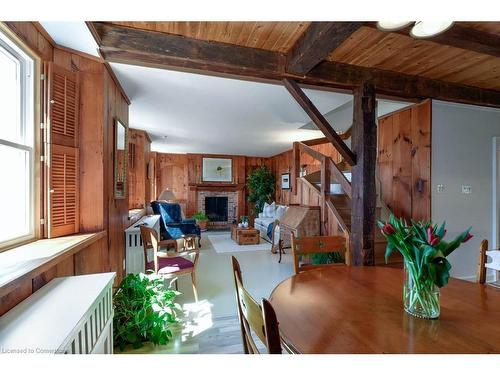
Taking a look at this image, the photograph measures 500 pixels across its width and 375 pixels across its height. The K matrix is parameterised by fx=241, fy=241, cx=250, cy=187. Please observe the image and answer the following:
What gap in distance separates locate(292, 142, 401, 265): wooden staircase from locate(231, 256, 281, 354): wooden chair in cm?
251

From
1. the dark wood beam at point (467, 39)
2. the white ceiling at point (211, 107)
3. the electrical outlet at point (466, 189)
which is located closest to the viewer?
the dark wood beam at point (467, 39)

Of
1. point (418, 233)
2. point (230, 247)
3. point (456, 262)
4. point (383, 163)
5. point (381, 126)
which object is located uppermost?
point (381, 126)

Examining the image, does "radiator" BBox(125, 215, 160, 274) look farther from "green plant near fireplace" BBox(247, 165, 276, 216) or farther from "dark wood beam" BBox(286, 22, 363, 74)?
"green plant near fireplace" BBox(247, 165, 276, 216)

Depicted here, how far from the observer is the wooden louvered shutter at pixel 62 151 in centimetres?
173

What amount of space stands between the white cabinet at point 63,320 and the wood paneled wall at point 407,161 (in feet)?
11.8

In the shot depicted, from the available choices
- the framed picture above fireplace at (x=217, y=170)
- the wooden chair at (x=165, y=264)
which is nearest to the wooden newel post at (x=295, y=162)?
the wooden chair at (x=165, y=264)

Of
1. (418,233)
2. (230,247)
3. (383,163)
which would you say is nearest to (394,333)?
(418,233)

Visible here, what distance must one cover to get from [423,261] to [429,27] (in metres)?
1.43

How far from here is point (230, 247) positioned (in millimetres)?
5355

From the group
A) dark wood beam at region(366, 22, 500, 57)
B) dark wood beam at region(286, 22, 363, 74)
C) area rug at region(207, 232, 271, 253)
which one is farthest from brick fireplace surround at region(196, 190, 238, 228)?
Answer: dark wood beam at region(366, 22, 500, 57)

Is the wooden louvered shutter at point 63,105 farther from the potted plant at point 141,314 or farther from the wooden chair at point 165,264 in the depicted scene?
the potted plant at point 141,314

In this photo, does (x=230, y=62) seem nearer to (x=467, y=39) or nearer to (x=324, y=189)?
(x=467, y=39)
